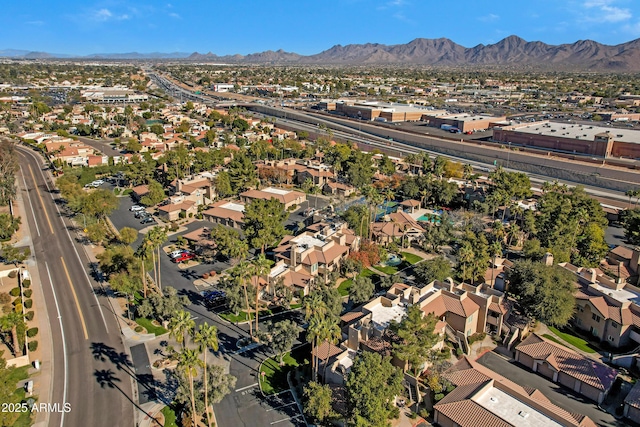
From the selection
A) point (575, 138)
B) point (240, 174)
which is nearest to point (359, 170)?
point (240, 174)

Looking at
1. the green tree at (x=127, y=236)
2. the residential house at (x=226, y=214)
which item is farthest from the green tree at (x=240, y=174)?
the green tree at (x=127, y=236)

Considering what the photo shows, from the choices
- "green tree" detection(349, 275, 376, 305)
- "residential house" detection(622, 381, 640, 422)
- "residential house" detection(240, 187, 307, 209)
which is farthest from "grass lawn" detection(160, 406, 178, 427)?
"residential house" detection(240, 187, 307, 209)

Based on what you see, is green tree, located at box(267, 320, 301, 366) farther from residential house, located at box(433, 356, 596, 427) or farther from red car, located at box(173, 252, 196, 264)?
red car, located at box(173, 252, 196, 264)

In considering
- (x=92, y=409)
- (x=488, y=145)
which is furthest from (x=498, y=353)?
(x=488, y=145)

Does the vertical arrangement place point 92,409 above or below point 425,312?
below

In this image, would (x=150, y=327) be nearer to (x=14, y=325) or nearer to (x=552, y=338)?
(x=14, y=325)

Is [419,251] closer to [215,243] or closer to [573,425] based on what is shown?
[215,243]
